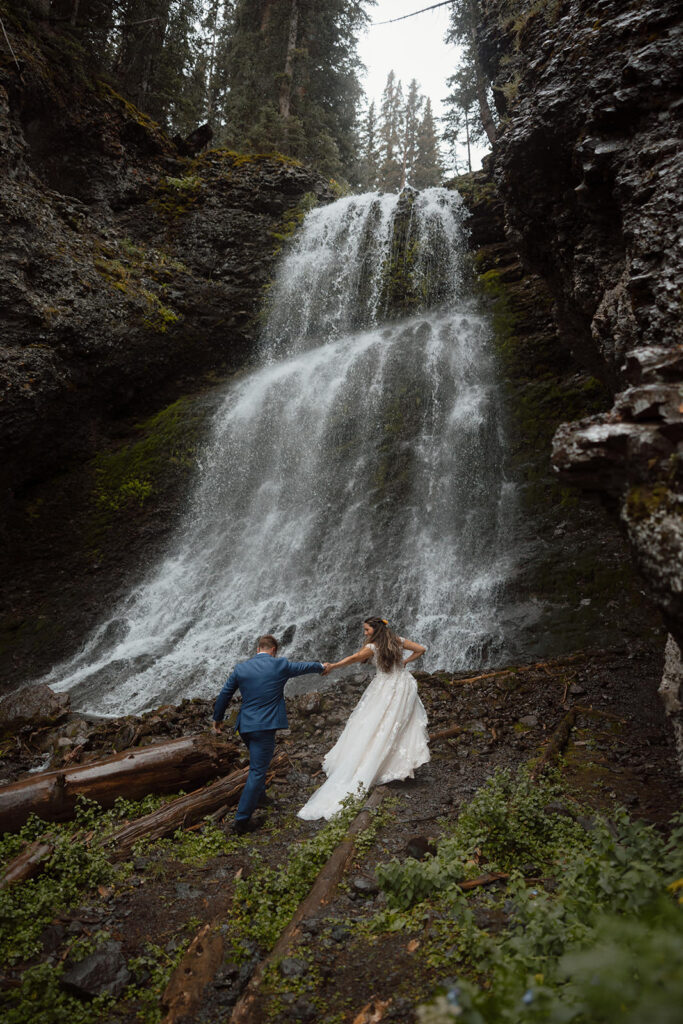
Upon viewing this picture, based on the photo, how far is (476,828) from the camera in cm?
416

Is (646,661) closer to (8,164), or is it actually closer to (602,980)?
(602,980)

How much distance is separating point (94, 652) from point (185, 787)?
22.1 feet

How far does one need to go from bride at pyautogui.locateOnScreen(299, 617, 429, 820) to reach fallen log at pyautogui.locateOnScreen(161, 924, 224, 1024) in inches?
70.8

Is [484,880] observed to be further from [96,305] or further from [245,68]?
[245,68]

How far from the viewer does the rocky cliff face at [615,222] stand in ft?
11.5

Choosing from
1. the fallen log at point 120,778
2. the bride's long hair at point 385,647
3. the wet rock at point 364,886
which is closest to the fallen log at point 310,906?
the wet rock at point 364,886

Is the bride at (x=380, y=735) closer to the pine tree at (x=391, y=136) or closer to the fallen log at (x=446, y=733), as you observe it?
the fallen log at (x=446, y=733)

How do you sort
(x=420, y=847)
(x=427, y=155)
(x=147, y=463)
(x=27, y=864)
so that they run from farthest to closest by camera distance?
(x=427, y=155), (x=147, y=463), (x=27, y=864), (x=420, y=847)

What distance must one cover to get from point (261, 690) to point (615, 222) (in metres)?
8.31

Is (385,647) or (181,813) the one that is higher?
(385,647)

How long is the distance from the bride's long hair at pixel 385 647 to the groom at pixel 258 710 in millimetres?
728

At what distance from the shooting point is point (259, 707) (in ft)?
17.8

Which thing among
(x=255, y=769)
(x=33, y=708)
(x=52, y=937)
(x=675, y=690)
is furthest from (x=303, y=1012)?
(x=33, y=708)

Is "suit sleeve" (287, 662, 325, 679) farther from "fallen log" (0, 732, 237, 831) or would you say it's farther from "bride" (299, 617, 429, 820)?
"fallen log" (0, 732, 237, 831)
